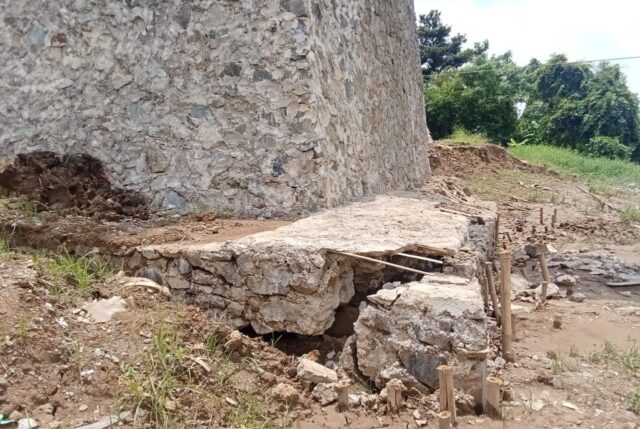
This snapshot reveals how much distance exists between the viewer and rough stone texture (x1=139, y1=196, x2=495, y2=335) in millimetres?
3260

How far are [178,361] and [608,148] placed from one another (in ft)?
64.4

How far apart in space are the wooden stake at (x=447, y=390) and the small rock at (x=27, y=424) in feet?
6.02

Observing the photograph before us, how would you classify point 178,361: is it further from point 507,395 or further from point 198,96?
point 198,96

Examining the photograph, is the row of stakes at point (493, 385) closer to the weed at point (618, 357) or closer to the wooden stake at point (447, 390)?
the wooden stake at point (447, 390)

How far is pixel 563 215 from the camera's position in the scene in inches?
400

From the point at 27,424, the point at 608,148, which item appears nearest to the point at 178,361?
the point at 27,424

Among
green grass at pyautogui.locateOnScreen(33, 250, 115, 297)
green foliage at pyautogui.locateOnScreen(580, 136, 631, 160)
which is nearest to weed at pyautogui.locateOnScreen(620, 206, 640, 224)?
green grass at pyautogui.locateOnScreen(33, 250, 115, 297)

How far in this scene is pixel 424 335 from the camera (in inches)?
114

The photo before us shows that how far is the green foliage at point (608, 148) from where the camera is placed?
18.8 m

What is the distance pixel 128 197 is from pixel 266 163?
127cm

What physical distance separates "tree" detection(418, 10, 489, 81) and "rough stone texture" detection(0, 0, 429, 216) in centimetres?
2025

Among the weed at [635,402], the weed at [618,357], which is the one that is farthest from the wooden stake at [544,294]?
the weed at [635,402]

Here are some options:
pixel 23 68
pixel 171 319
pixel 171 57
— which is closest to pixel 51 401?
pixel 171 319

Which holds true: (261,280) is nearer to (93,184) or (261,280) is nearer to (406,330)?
(406,330)
